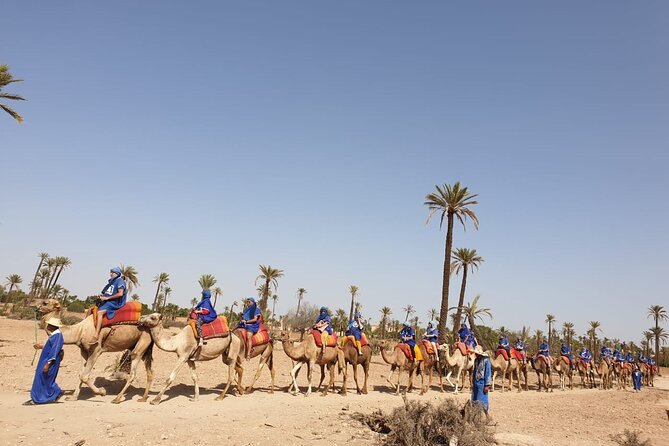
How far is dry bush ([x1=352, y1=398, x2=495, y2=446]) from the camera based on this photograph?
7586 millimetres

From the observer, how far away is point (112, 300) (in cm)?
989

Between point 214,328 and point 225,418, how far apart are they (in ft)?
10.0

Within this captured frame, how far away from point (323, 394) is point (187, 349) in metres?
5.16

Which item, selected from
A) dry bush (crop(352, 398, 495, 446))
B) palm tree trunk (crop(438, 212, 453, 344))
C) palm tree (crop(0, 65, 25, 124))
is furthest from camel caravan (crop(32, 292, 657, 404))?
palm tree (crop(0, 65, 25, 124))

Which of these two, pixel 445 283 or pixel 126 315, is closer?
pixel 126 315

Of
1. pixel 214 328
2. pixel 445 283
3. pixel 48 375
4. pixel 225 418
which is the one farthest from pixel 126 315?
pixel 445 283

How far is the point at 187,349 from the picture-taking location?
10.6 metres

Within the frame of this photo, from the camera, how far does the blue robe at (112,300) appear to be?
32.2 ft

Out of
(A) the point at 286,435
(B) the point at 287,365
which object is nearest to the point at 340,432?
(A) the point at 286,435

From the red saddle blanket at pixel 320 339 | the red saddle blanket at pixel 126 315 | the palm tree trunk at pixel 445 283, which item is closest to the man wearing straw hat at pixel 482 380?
the red saddle blanket at pixel 320 339

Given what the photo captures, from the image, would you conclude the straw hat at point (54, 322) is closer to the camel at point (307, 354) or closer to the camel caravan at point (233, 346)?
the camel caravan at point (233, 346)

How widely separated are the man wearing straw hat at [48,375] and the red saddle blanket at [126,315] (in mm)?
952

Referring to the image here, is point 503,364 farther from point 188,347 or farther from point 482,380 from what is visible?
point 188,347

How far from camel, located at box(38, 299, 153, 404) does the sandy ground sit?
40 centimetres
